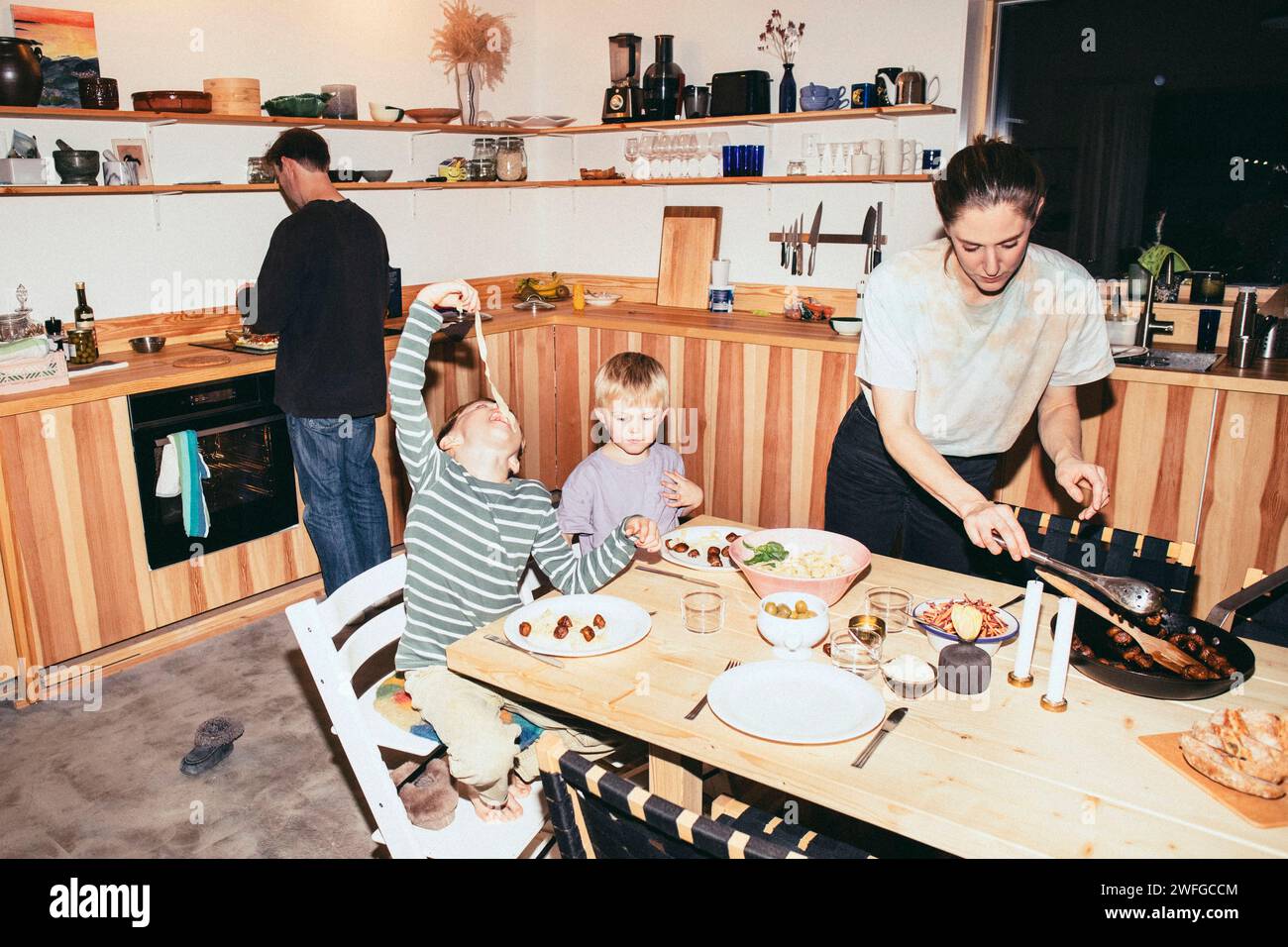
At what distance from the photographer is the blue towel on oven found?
130 inches

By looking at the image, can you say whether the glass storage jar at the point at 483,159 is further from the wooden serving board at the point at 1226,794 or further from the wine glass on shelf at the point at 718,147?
the wooden serving board at the point at 1226,794

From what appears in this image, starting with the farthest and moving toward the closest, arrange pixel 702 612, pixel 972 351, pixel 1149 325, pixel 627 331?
pixel 627 331
pixel 1149 325
pixel 972 351
pixel 702 612

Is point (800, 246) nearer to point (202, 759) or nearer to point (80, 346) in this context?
point (80, 346)

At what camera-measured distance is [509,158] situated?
4.98 m

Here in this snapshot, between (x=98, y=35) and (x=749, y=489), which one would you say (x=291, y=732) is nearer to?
(x=749, y=489)

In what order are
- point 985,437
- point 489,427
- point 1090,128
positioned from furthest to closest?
point 1090,128 → point 985,437 → point 489,427

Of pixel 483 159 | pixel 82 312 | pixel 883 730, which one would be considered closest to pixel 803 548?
pixel 883 730

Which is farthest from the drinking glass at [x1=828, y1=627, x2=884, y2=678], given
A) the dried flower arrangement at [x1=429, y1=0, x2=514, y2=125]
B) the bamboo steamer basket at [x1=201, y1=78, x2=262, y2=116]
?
the dried flower arrangement at [x1=429, y1=0, x2=514, y2=125]

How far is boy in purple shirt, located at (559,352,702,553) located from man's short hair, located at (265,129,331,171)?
1.45 meters

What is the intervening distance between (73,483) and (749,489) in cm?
251

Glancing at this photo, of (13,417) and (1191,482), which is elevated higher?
(13,417)

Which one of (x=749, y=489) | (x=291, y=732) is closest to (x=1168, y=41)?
(x=749, y=489)

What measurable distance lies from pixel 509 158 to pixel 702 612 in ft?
12.5
